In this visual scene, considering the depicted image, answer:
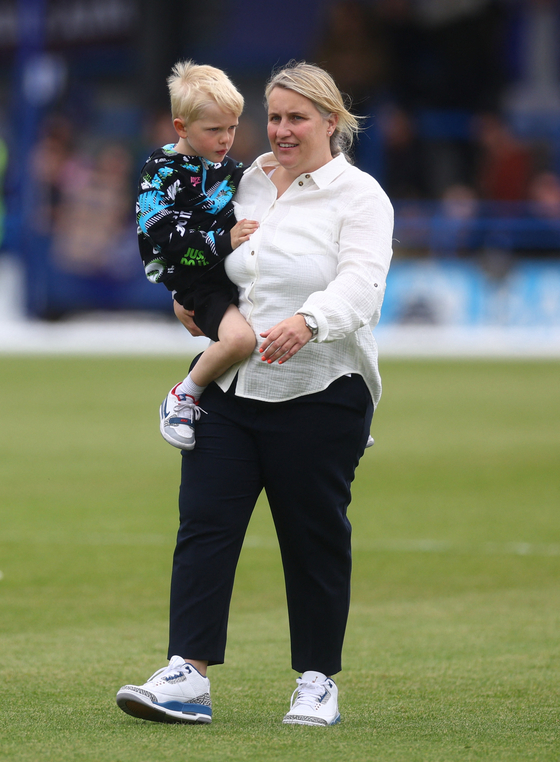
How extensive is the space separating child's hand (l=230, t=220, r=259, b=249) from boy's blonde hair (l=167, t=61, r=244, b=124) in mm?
356

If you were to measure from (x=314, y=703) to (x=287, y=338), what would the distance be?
1.16 metres

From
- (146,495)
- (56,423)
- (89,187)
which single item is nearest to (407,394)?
(56,423)

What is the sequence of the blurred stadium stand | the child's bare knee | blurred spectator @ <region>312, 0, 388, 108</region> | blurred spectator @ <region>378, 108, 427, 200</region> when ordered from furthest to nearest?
blurred spectator @ <region>312, 0, 388, 108</region> < blurred spectator @ <region>378, 108, 427, 200</region> < the blurred stadium stand < the child's bare knee

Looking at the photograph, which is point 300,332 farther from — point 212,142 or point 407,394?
point 407,394

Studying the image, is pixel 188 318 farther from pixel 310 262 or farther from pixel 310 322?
pixel 310 322

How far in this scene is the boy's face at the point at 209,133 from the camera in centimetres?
405

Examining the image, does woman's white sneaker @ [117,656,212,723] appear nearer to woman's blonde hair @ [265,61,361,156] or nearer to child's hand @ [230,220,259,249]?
child's hand @ [230,220,259,249]

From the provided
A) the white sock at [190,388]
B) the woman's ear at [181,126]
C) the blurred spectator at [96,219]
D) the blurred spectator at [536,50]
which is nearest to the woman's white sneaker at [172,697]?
the white sock at [190,388]

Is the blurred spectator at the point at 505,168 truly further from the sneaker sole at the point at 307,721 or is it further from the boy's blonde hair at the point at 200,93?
the sneaker sole at the point at 307,721

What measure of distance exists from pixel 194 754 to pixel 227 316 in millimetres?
1285

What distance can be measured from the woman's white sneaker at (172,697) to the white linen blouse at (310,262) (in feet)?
2.81

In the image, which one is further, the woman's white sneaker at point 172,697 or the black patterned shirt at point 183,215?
the black patterned shirt at point 183,215

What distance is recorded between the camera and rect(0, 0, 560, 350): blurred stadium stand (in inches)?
837

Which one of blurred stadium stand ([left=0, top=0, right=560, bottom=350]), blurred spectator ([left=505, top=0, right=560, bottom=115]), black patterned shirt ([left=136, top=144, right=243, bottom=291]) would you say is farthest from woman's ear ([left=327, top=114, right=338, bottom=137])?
blurred spectator ([left=505, top=0, right=560, bottom=115])
